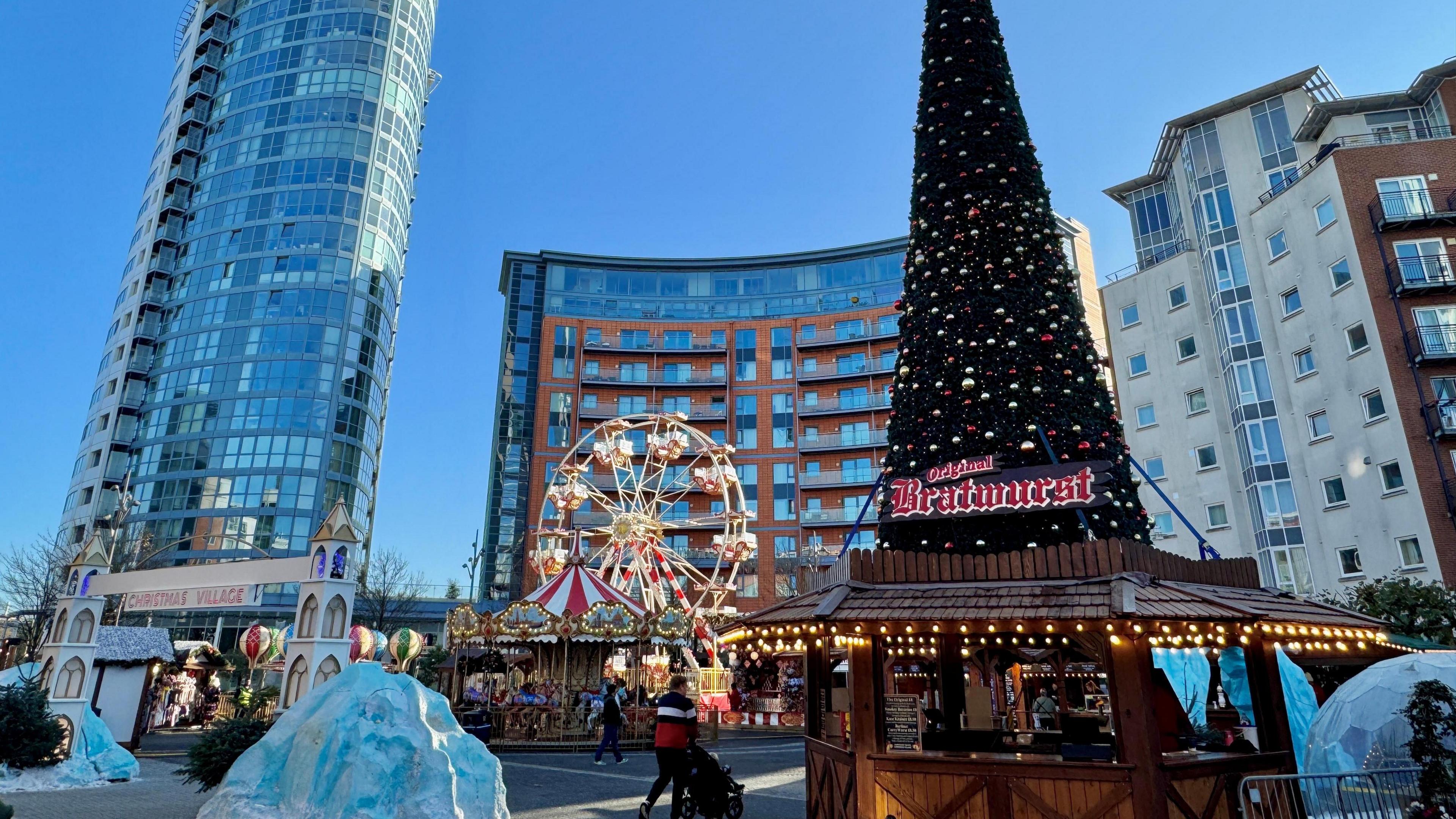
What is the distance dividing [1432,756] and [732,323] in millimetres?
61586

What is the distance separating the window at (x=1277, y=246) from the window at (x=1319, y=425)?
20.3ft

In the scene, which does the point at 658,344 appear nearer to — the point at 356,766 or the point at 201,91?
the point at 201,91

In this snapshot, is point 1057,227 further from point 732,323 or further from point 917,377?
point 732,323

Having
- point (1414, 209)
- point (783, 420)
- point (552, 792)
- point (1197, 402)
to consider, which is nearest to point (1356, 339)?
point (1414, 209)

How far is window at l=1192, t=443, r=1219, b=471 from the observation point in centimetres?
3216

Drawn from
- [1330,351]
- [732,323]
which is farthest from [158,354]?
[1330,351]

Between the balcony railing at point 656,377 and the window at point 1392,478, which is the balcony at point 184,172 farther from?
the window at point 1392,478

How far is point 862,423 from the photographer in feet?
208

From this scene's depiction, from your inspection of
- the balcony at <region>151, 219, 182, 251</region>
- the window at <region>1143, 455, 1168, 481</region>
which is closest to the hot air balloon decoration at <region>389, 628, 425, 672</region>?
the window at <region>1143, 455, 1168, 481</region>

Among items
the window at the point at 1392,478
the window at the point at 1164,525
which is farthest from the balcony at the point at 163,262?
the window at the point at 1392,478

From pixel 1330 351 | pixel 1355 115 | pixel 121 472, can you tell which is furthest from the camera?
pixel 121 472

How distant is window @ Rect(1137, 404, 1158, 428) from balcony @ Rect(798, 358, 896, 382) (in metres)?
27.8

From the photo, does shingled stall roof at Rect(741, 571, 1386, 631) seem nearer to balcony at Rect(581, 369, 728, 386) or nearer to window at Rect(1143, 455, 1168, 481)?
window at Rect(1143, 455, 1168, 481)

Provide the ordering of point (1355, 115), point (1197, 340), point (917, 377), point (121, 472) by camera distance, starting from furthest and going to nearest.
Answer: point (121, 472) < point (1197, 340) < point (1355, 115) < point (917, 377)
